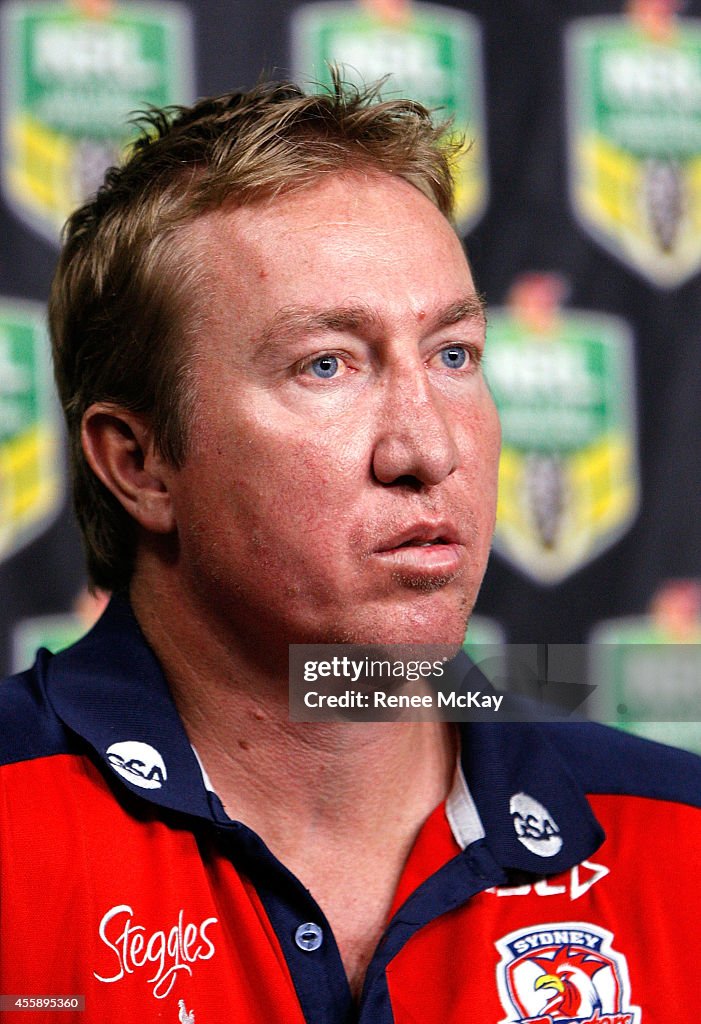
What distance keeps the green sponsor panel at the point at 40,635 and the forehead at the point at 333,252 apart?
0.76 metres

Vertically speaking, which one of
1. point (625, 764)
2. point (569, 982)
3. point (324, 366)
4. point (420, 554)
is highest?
point (324, 366)

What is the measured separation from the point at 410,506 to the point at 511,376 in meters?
0.92

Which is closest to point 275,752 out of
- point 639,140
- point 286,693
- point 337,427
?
point 286,693

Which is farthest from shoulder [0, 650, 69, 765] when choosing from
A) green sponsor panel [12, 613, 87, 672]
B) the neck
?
green sponsor panel [12, 613, 87, 672]

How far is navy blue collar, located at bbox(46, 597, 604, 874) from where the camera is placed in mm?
1014

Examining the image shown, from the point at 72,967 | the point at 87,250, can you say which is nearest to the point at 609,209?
the point at 87,250

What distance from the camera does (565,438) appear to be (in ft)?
6.16

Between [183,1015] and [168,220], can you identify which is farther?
[168,220]

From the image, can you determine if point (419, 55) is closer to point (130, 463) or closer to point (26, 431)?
point (26, 431)

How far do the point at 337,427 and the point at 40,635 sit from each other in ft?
2.75

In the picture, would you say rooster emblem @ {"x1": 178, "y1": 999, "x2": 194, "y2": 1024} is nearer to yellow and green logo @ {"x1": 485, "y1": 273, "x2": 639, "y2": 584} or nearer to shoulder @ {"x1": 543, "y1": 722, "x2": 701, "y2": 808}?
shoulder @ {"x1": 543, "y1": 722, "x2": 701, "y2": 808}

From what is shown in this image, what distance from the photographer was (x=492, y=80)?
1866 millimetres

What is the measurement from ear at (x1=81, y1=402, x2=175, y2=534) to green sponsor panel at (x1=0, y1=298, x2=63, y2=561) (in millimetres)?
540

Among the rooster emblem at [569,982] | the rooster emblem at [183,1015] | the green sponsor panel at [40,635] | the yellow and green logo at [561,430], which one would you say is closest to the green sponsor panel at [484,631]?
the yellow and green logo at [561,430]
